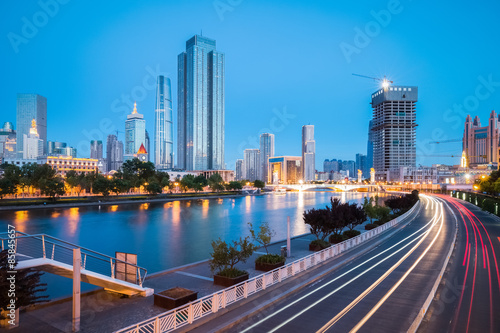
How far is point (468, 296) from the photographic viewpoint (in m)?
15.2

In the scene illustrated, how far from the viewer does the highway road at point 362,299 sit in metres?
11.8

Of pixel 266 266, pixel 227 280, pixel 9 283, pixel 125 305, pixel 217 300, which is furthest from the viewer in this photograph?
pixel 266 266

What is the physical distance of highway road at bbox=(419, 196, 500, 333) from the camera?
12.1 metres

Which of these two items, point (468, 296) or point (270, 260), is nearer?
point (468, 296)

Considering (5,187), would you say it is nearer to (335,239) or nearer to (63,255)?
(63,255)

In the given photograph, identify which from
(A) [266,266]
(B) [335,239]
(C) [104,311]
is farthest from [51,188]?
(C) [104,311]

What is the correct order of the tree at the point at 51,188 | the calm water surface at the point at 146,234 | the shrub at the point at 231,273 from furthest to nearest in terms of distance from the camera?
→ the tree at the point at 51,188 → the calm water surface at the point at 146,234 → the shrub at the point at 231,273

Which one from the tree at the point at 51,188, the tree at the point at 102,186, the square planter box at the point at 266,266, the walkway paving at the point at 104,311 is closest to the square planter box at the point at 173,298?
the walkway paving at the point at 104,311

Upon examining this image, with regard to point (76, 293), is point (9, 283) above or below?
above

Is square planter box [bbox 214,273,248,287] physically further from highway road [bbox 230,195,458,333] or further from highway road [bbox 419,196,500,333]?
highway road [bbox 419,196,500,333]

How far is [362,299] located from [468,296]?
4.91 metres

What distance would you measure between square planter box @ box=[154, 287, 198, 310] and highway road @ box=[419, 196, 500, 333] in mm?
8120

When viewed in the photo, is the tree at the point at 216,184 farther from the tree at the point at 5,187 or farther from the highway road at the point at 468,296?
the highway road at the point at 468,296

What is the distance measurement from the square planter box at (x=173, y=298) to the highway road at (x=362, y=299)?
225cm
